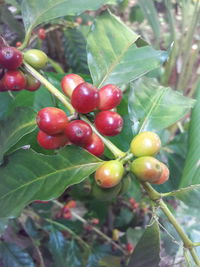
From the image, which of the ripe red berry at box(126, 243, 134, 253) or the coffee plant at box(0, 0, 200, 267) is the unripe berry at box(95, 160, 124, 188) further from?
the ripe red berry at box(126, 243, 134, 253)

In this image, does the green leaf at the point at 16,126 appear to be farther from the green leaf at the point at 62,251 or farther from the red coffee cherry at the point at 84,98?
the green leaf at the point at 62,251

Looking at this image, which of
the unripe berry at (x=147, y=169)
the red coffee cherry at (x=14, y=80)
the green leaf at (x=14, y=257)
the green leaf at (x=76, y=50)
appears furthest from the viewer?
the green leaf at (x=76, y=50)

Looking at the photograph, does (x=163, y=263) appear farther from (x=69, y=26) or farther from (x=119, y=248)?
(x=69, y=26)

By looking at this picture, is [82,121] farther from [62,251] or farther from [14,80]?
[62,251]

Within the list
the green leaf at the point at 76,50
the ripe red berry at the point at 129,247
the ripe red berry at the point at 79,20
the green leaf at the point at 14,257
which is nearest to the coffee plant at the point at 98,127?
the green leaf at the point at 14,257

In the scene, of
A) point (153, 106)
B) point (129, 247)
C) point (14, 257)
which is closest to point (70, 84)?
point (153, 106)

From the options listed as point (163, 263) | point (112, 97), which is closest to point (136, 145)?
point (112, 97)
